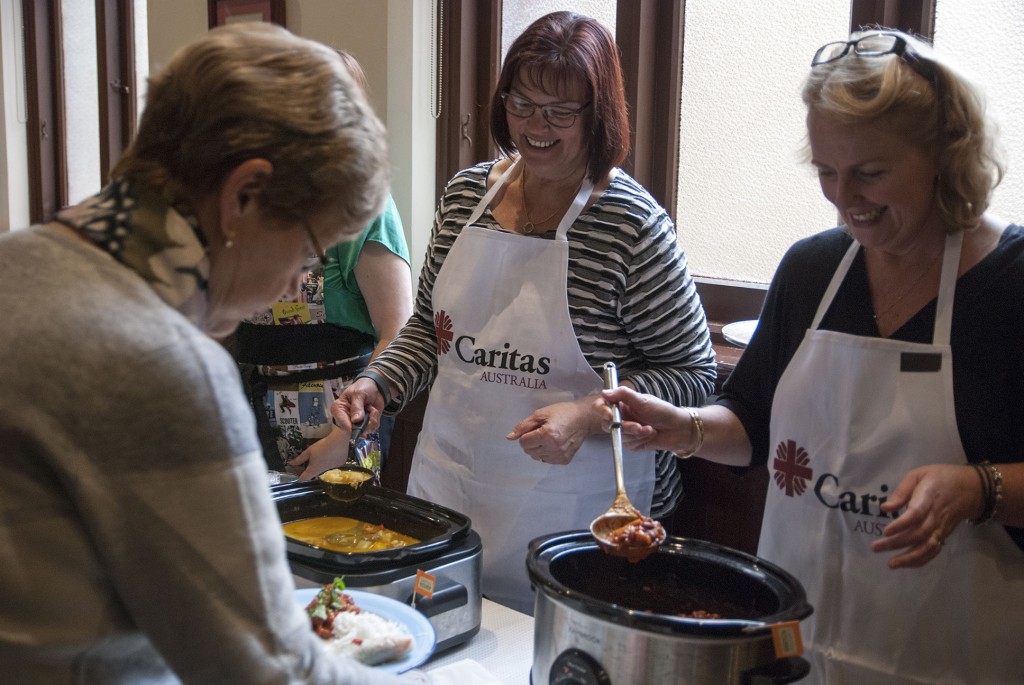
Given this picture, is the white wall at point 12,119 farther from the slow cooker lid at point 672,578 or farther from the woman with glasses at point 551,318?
the slow cooker lid at point 672,578

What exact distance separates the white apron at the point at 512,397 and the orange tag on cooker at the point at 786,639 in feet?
2.75

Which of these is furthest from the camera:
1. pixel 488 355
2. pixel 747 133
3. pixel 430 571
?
pixel 747 133

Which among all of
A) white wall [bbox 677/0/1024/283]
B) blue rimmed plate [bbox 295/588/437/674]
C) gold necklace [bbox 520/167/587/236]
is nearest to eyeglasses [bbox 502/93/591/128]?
gold necklace [bbox 520/167/587/236]

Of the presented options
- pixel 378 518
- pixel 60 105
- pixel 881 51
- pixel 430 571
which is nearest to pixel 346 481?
pixel 378 518

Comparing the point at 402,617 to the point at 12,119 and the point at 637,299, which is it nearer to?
the point at 637,299

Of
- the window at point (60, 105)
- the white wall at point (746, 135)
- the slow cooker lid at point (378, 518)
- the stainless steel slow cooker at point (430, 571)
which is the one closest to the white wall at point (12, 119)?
the window at point (60, 105)

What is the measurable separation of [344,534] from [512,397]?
0.42 m

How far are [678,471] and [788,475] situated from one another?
0.57 meters

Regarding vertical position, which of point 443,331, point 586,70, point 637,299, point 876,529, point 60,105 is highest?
point 586,70

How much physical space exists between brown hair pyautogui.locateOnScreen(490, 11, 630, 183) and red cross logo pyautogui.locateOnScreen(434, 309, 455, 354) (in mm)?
404

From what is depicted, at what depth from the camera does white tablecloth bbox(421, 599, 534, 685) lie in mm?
1432

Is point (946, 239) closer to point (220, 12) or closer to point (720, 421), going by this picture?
point (720, 421)

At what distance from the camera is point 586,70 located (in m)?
1.84

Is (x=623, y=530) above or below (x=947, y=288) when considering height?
below
